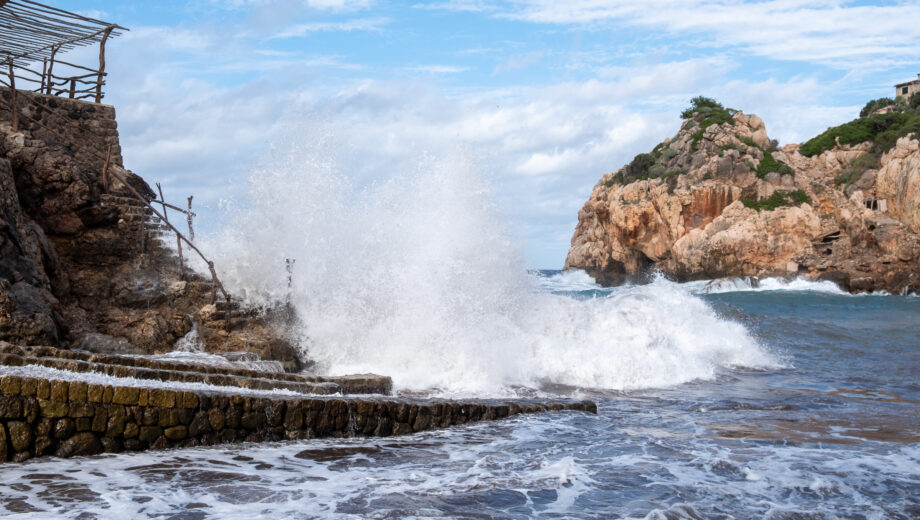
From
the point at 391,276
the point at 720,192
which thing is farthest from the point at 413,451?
the point at 720,192

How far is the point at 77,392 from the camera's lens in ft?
18.3

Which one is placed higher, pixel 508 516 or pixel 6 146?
pixel 6 146

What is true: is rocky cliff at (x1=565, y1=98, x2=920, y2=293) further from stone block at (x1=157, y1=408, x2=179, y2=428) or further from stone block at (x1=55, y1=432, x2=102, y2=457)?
stone block at (x1=55, y1=432, x2=102, y2=457)

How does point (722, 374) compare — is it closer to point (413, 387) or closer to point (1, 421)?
point (413, 387)

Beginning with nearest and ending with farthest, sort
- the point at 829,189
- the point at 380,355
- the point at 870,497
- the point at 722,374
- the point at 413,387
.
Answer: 1. the point at 870,497
2. the point at 413,387
3. the point at 380,355
4. the point at 722,374
5. the point at 829,189

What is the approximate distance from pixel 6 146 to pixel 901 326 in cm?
2024

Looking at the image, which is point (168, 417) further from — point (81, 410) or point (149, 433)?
point (81, 410)

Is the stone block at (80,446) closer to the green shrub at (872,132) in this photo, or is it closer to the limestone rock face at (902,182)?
the limestone rock face at (902,182)

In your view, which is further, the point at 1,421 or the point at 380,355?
the point at 380,355

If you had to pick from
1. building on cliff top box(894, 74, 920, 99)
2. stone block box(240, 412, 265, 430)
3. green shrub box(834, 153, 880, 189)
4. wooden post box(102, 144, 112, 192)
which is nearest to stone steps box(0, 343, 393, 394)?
stone block box(240, 412, 265, 430)

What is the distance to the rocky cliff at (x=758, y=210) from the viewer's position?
33062 mm

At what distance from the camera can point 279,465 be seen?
18.6 ft

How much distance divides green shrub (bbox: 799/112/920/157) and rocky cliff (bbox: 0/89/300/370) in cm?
3759

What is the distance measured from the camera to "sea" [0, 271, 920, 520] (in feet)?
15.3
